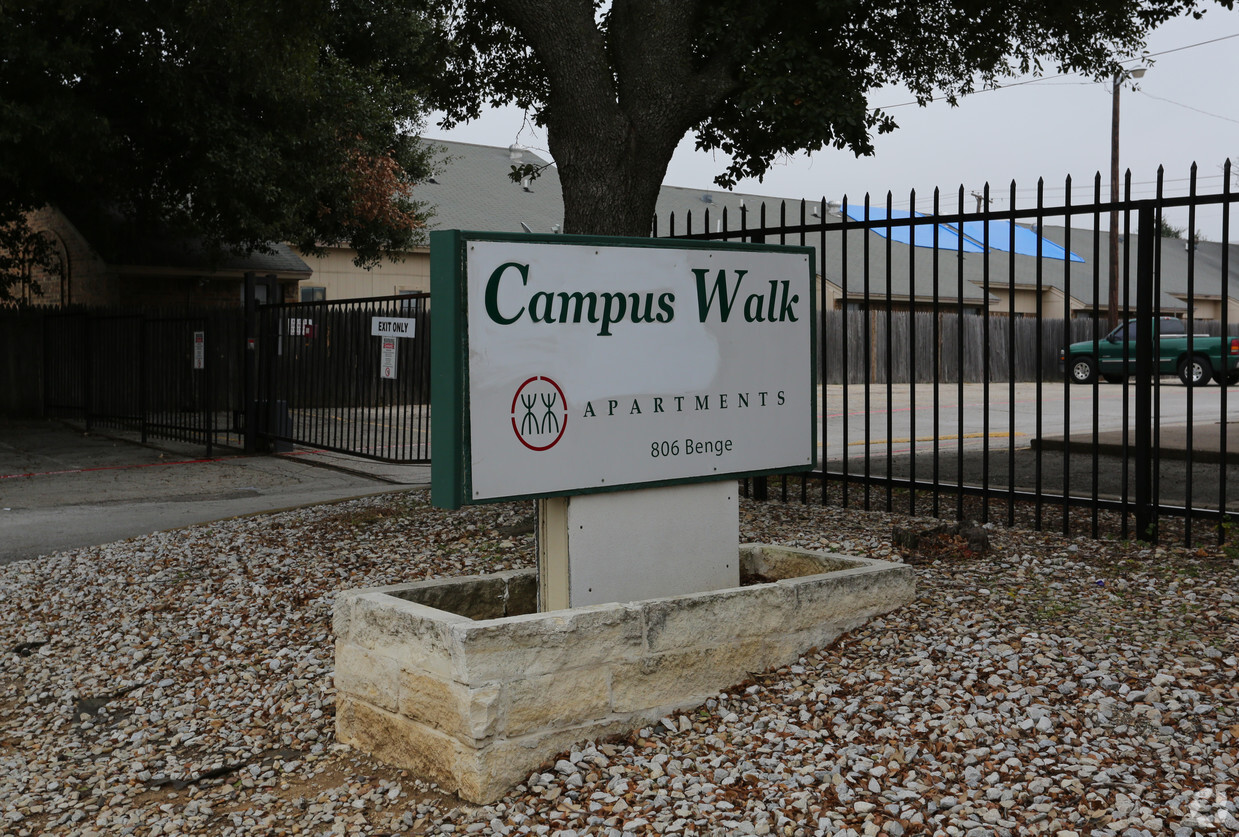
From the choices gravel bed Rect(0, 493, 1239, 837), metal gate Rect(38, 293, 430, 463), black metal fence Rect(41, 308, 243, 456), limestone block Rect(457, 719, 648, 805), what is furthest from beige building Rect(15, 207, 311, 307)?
limestone block Rect(457, 719, 648, 805)

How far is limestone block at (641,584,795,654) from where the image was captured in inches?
178

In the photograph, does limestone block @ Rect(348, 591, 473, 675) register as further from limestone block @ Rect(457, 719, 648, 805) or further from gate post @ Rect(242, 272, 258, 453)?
gate post @ Rect(242, 272, 258, 453)

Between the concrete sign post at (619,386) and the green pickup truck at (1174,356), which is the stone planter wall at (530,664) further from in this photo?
the green pickup truck at (1174,356)

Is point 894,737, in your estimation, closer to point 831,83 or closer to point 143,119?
point 831,83

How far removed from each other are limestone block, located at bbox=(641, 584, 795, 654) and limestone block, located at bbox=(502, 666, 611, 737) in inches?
11.0

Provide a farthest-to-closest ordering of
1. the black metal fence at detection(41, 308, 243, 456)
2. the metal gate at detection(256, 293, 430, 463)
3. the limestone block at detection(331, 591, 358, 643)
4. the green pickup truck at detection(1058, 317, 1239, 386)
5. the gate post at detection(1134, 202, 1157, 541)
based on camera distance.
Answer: the green pickup truck at detection(1058, 317, 1239, 386), the black metal fence at detection(41, 308, 243, 456), the metal gate at detection(256, 293, 430, 463), the gate post at detection(1134, 202, 1157, 541), the limestone block at detection(331, 591, 358, 643)

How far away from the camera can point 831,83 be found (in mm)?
8469

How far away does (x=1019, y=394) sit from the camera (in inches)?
1052

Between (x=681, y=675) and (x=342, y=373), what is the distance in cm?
954

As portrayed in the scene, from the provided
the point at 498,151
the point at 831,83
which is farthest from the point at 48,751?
the point at 498,151

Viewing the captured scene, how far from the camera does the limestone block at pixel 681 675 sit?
4.44 metres

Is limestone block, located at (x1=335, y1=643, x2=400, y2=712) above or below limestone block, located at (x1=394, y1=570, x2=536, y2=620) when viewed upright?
below

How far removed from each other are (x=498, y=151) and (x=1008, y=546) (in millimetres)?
29969

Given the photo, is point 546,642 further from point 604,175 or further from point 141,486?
point 141,486
